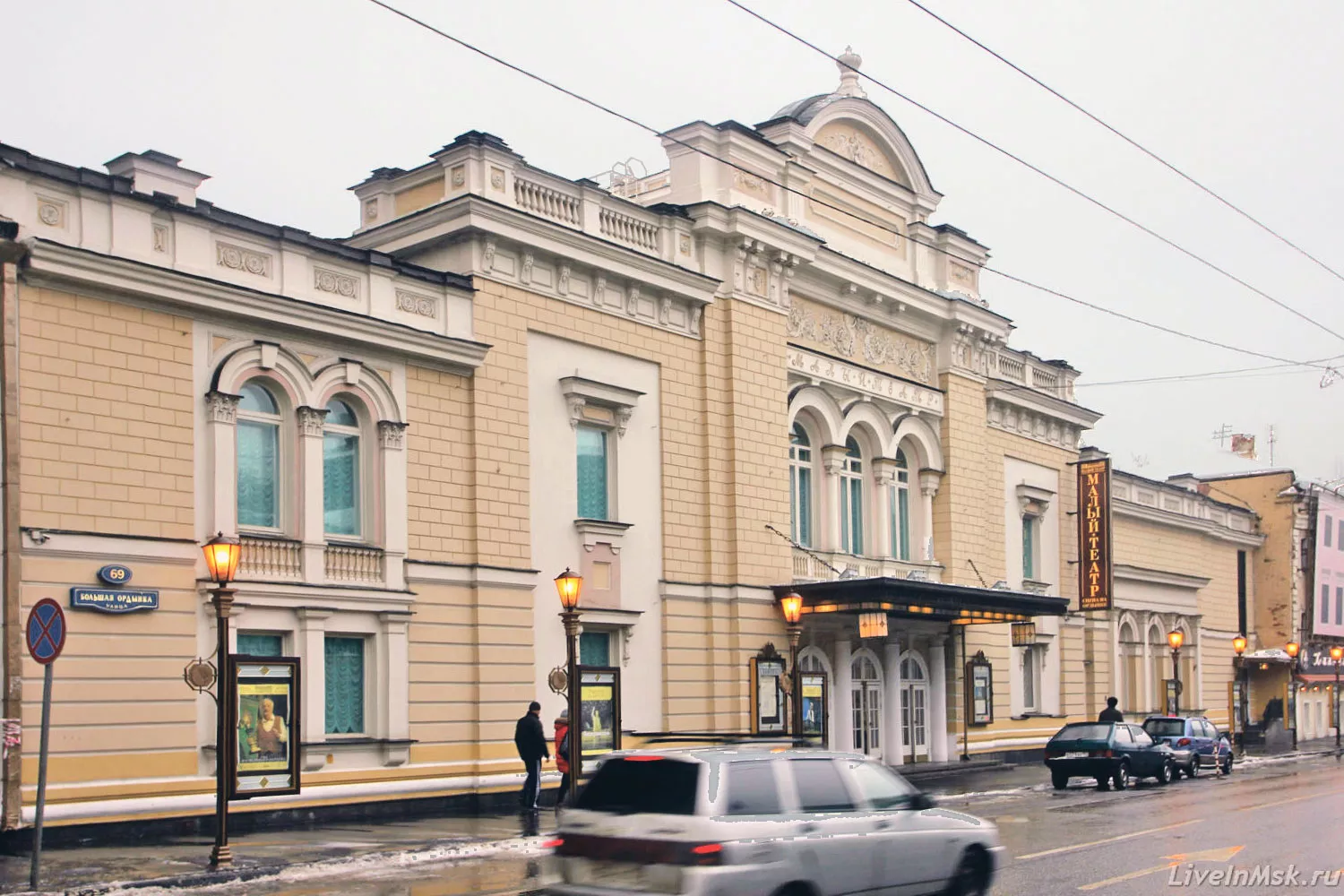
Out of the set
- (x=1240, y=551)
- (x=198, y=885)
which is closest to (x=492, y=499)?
(x=198, y=885)

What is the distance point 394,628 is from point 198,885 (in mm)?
7994

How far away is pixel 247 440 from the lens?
21.9 metres

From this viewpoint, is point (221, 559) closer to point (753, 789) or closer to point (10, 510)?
point (10, 510)

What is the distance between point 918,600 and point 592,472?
8.01 metres

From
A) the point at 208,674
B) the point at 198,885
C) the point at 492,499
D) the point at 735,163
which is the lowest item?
the point at 198,885

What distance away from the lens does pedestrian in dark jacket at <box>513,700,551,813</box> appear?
877 inches

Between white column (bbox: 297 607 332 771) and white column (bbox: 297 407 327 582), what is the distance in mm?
565

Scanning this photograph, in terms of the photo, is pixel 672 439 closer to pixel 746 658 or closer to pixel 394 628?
pixel 746 658

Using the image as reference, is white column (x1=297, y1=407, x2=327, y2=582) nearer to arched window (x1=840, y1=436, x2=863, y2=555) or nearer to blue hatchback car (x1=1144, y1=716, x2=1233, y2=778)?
arched window (x1=840, y1=436, x2=863, y2=555)

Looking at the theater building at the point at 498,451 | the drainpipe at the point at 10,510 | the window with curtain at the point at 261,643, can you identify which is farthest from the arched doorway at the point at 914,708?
the drainpipe at the point at 10,510

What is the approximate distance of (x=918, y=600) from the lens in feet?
102

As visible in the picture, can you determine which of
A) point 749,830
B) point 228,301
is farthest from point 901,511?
point 749,830


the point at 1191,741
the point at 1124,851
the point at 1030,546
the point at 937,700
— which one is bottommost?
the point at 1191,741

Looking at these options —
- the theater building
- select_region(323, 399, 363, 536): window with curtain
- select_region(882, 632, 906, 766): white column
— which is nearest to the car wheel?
the theater building
